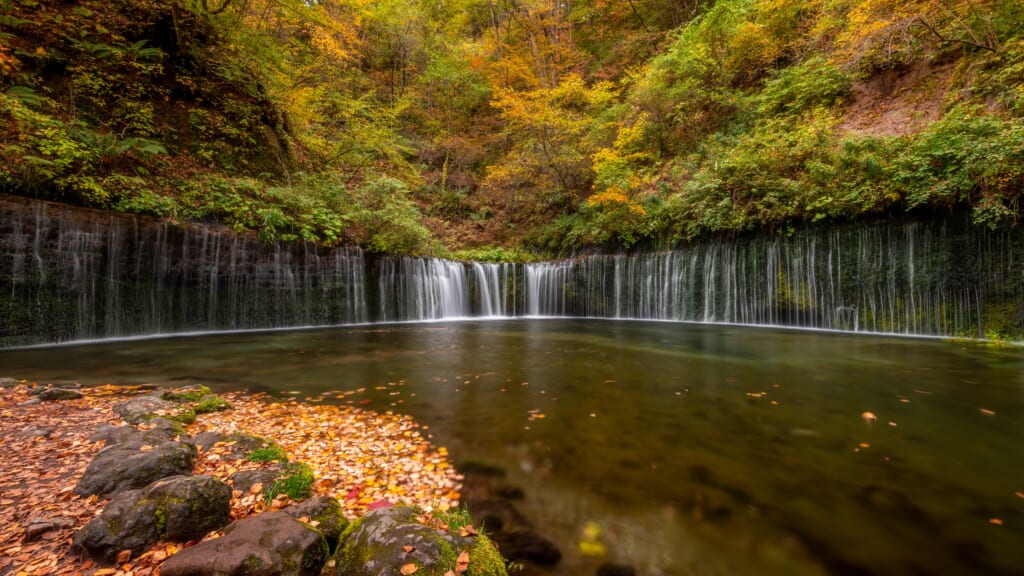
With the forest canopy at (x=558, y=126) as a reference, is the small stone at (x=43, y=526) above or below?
below

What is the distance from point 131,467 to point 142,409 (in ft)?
5.84

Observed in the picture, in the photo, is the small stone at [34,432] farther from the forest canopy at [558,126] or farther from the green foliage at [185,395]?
the forest canopy at [558,126]

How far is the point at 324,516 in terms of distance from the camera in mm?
2066

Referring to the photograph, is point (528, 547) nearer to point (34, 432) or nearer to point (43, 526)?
point (43, 526)

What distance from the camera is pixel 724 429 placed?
3.66 m

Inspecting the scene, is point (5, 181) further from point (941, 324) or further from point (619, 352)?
point (941, 324)

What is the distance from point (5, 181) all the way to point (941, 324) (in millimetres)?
19965

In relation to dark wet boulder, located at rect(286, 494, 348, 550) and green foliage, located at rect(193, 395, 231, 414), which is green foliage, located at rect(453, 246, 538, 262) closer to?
green foliage, located at rect(193, 395, 231, 414)

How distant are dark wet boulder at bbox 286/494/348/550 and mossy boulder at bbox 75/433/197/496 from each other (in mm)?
954

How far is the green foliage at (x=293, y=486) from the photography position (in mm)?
2352

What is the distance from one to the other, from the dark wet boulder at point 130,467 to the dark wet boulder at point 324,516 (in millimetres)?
954

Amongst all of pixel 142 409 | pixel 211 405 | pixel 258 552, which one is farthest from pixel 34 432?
pixel 258 552

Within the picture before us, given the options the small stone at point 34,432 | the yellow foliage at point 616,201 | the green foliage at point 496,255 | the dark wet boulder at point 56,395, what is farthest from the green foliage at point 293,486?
the green foliage at point 496,255

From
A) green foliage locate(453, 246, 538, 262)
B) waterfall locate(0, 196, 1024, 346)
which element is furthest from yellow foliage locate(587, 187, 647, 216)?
green foliage locate(453, 246, 538, 262)
